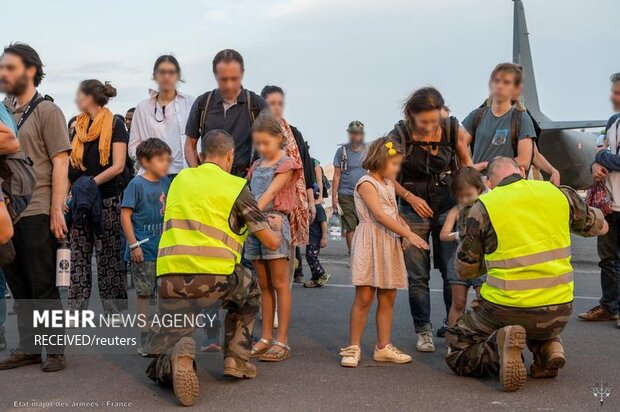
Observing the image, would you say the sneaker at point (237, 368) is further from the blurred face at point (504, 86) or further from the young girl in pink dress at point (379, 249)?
the blurred face at point (504, 86)

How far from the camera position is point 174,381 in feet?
15.6

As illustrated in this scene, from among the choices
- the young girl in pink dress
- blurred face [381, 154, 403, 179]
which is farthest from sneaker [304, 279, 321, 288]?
blurred face [381, 154, 403, 179]

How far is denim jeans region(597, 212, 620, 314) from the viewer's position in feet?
24.7

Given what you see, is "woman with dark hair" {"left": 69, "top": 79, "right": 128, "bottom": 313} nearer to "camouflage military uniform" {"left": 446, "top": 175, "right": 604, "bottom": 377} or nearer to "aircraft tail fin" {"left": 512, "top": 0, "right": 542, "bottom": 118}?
"camouflage military uniform" {"left": 446, "top": 175, "right": 604, "bottom": 377}

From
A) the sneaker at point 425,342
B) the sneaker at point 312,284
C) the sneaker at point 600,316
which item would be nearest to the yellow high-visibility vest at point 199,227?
the sneaker at point 425,342

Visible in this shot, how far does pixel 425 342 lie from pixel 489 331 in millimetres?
1051

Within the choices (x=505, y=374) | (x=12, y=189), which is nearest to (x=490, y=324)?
(x=505, y=374)

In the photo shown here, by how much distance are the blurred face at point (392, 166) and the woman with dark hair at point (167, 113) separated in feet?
6.70

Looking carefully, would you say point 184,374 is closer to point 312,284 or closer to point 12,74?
point 12,74

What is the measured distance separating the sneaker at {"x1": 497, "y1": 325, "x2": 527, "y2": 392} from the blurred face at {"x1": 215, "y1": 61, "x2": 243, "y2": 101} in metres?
2.94

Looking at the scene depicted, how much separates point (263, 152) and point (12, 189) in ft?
5.89

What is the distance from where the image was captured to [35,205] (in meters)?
5.76

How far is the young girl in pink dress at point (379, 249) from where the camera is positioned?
577 centimetres

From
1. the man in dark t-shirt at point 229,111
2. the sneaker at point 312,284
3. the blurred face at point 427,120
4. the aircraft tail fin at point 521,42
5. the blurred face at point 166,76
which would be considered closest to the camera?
the blurred face at point 427,120
